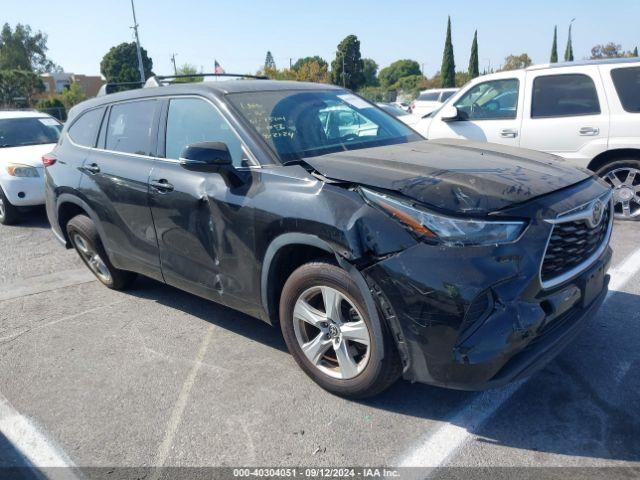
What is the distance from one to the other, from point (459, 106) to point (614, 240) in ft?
8.93

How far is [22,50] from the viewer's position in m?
77.6

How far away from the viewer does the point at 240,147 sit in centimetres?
332

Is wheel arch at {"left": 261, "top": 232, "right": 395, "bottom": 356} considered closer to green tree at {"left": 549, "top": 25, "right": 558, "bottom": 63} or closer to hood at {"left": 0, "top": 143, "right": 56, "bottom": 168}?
hood at {"left": 0, "top": 143, "right": 56, "bottom": 168}

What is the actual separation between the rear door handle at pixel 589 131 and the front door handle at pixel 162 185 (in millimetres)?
4911

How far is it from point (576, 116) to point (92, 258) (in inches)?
221

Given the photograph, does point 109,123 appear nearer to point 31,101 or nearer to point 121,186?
point 121,186

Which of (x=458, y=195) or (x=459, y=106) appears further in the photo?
(x=459, y=106)

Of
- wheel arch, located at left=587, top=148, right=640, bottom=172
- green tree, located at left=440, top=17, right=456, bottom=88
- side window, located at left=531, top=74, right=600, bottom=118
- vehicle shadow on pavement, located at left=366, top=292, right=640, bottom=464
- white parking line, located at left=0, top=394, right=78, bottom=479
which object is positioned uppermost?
green tree, located at left=440, top=17, right=456, bottom=88

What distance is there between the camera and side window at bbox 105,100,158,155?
4.03 m

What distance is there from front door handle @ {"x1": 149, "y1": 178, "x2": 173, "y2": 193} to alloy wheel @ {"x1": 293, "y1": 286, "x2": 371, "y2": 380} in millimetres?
1337

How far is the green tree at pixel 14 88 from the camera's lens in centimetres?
4494

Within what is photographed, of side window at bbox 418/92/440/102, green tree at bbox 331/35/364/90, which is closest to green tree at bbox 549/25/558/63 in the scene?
green tree at bbox 331/35/364/90

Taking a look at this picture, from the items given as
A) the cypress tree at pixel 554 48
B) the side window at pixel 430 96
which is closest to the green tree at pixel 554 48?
the cypress tree at pixel 554 48

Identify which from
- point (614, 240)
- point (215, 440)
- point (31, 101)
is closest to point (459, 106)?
point (614, 240)
